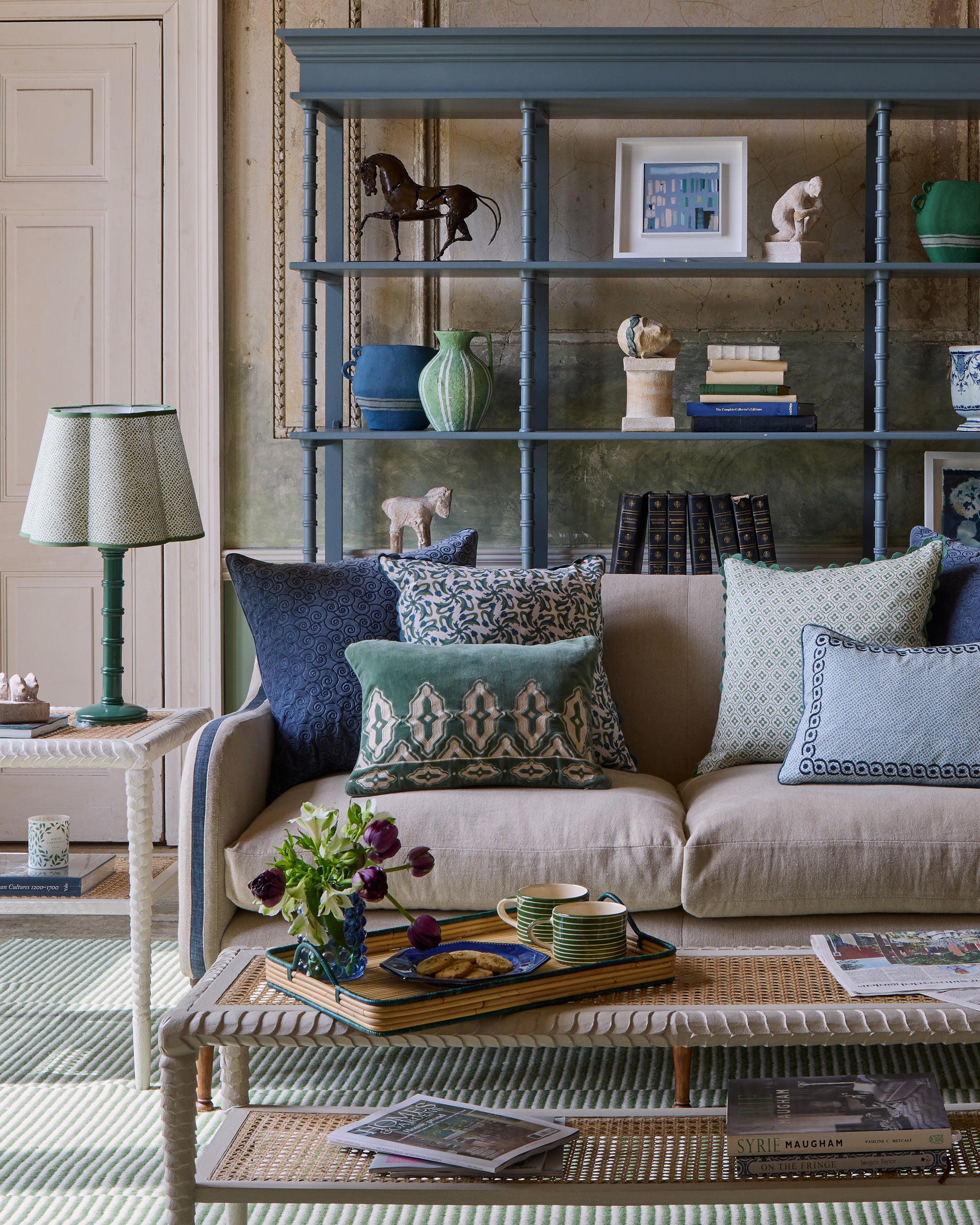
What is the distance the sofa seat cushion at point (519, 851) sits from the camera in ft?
7.32

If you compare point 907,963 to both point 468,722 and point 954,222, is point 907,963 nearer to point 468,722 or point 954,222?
point 468,722

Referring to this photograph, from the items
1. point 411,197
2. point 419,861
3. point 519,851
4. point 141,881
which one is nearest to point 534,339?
point 411,197

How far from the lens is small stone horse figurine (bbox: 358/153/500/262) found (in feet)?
11.7

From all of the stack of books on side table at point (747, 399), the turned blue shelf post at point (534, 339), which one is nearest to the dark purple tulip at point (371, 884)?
the turned blue shelf post at point (534, 339)

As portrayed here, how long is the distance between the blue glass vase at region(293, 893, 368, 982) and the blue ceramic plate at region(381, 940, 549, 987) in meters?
0.05

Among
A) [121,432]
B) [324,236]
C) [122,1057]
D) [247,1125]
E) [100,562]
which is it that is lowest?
[122,1057]

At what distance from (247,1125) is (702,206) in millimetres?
2679

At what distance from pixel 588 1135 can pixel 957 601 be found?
5.08 ft

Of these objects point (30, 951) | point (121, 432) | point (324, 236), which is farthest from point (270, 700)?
point (324, 236)

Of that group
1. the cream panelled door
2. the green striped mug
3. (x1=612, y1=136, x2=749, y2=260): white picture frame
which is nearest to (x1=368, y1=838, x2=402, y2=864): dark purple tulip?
A: the green striped mug

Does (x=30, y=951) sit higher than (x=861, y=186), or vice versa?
(x=861, y=186)

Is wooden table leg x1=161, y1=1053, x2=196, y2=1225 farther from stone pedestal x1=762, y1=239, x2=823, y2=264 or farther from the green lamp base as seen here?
stone pedestal x1=762, y1=239, x2=823, y2=264

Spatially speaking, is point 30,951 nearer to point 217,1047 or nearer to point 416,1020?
point 217,1047

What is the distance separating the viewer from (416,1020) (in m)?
1.48
